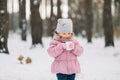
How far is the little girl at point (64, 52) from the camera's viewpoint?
616 cm

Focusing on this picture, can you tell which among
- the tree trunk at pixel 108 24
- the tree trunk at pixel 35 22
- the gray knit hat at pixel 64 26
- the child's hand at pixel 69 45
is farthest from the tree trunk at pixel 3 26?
the tree trunk at pixel 108 24

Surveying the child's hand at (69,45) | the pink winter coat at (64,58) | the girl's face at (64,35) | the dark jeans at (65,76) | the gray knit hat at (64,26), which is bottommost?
the dark jeans at (65,76)

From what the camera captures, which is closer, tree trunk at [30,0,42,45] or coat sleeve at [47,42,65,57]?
coat sleeve at [47,42,65,57]

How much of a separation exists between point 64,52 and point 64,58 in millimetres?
111

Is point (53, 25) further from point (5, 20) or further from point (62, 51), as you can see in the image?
point (62, 51)

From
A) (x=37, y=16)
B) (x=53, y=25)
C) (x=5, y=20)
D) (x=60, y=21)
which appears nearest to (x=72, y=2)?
(x=53, y=25)

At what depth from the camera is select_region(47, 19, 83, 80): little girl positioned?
6.16 metres

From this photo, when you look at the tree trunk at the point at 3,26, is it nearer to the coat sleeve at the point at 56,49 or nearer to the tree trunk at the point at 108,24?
the coat sleeve at the point at 56,49

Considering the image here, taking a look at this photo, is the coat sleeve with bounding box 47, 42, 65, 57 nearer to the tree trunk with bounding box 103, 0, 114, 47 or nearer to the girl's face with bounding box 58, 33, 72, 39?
the girl's face with bounding box 58, 33, 72, 39

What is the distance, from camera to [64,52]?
6.24 metres

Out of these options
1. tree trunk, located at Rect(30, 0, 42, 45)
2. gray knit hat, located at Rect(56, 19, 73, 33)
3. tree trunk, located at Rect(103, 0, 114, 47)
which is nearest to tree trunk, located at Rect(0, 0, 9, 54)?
tree trunk, located at Rect(30, 0, 42, 45)

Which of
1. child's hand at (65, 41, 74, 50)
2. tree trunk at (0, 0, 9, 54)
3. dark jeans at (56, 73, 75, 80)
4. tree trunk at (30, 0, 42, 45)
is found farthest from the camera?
tree trunk at (30, 0, 42, 45)

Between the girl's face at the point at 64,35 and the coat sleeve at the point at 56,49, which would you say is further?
the girl's face at the point at 64,35

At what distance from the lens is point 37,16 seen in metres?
18.5
